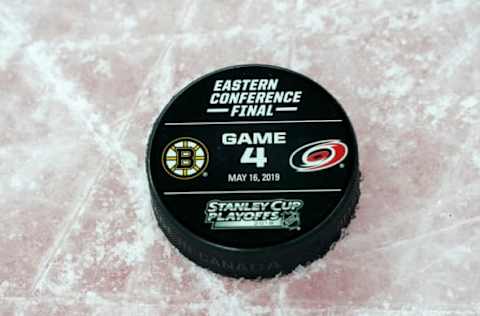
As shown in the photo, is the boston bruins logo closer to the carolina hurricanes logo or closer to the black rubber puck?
the black rubber puck

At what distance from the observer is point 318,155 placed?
1618mm

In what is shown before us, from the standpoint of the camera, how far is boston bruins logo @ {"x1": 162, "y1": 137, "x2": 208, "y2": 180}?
1620 mm

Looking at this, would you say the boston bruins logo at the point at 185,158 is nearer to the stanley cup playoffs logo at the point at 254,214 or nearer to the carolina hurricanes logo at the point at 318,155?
the stanley cup playoffs logo at the point at 254,214

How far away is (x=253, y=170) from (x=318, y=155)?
130mm

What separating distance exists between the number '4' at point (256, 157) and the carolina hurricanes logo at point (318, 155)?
56mm

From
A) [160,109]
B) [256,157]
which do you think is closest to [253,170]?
[256,157]

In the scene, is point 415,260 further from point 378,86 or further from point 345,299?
point 378,86

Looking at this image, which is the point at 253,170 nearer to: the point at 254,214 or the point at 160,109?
the point at 254,214

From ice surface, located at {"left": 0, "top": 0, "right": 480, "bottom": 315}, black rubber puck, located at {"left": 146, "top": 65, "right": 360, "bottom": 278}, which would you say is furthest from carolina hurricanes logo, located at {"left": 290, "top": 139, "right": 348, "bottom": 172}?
ice surface, located at {"left": 0, "top": 0, "right": 480, "bottom": 315}

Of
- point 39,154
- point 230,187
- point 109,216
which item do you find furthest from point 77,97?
point 230,187

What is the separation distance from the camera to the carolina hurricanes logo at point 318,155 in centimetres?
161

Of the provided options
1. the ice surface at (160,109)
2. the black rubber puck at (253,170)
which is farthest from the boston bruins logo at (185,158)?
the ice surface at (160,109)

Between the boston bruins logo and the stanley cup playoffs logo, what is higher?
the boston bruins logo

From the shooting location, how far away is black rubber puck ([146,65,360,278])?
1.55 m
